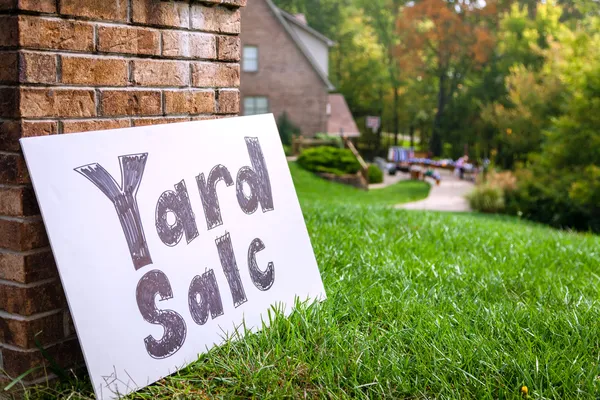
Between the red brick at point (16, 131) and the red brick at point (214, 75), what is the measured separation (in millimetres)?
840

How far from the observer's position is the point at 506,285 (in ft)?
13.2

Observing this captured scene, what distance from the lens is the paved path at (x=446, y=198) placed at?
2194cm

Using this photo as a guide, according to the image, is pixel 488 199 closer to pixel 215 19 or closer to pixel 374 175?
pixel 374 175

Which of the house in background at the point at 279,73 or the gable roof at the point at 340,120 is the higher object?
the house in background at the point at 279,73

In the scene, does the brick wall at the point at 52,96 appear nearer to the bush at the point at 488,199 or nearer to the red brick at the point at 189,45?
the red brick at the point at 189,45

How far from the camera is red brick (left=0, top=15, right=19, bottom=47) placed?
7.93 ft

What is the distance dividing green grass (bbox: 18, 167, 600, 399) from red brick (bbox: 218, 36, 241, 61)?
1.26 meters

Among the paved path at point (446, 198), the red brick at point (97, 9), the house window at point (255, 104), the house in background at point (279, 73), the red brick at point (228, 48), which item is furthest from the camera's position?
the house window at point (255, 104)

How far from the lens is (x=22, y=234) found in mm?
2459

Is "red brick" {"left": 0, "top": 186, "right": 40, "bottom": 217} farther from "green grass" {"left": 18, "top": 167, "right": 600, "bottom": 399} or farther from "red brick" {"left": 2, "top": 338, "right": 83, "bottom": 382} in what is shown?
"green grass" {"left": 18, "top": 167, "right": 600, "bottom": 399}

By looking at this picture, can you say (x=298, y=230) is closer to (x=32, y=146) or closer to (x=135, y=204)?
(x=135, y=204)

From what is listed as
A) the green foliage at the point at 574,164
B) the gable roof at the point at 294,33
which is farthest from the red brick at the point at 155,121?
the gable roof at the point at 294,33

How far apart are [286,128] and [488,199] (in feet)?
56.8

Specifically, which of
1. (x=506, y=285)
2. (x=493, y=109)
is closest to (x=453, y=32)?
(x=493, y=109)
